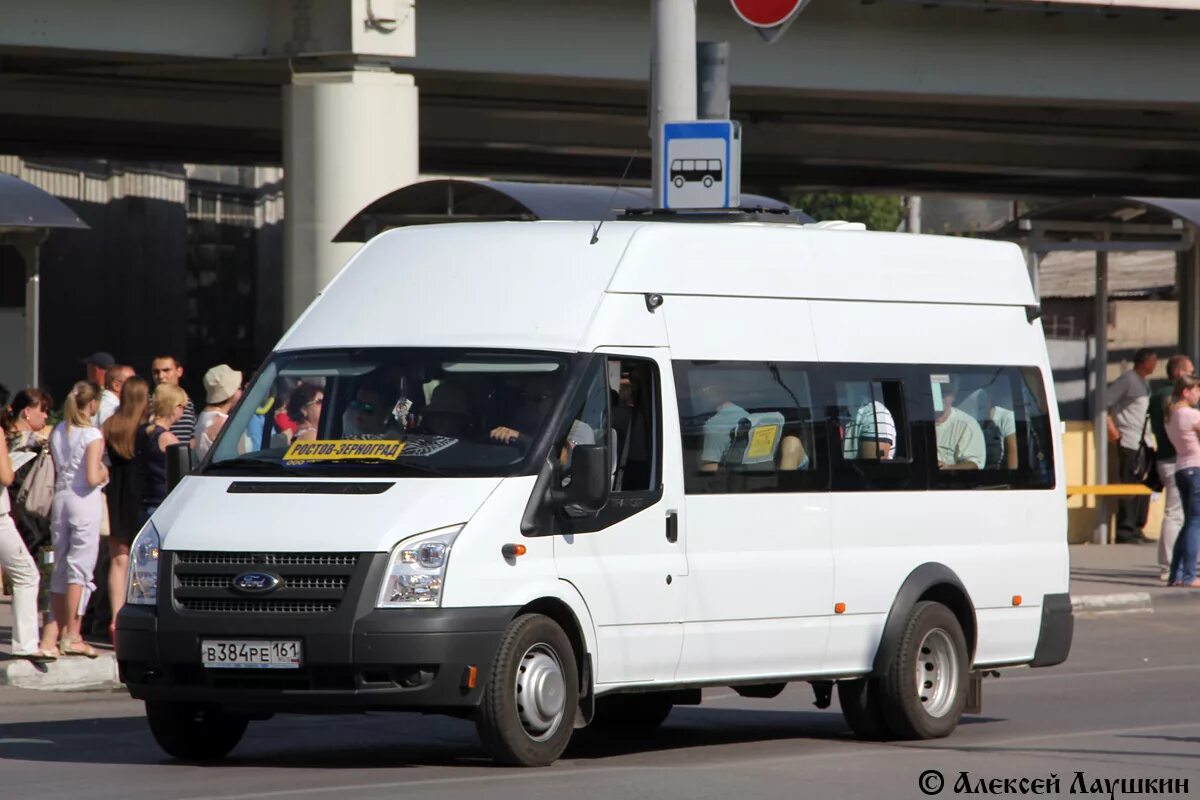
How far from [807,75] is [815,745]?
14.9 m

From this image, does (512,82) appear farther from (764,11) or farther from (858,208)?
(858,208)

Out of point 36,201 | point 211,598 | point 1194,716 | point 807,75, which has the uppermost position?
point 807,75

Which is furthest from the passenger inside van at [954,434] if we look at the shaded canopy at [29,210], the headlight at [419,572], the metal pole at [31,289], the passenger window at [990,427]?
the metal pole at [31,289]

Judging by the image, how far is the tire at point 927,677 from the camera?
35.4ft

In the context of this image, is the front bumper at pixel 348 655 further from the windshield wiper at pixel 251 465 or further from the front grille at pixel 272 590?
the windshield wiper at pixel 251 465

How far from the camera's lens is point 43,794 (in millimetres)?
8852

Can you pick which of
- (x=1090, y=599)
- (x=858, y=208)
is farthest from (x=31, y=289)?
(x=858, y=208)

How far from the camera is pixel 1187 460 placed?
768 inches

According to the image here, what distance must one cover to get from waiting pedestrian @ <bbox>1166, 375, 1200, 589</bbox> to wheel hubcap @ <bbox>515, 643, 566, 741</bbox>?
11.2 metres

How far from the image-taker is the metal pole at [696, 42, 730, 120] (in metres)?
15.0

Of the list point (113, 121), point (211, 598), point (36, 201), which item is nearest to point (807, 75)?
point (36, 201)

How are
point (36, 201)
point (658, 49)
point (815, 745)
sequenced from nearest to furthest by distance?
point (815, 745) < point (658, 49) < point (36, 201)

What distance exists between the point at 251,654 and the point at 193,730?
0.94 metres

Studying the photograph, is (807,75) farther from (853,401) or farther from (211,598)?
(211,598)
